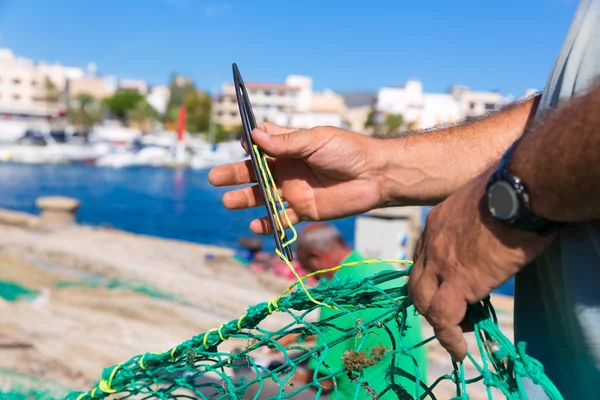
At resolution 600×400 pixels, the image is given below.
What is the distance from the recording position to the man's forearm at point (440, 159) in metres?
1.74

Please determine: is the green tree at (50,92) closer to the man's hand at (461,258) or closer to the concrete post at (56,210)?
the concrete post at (56,210)

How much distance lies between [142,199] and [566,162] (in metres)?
35.9

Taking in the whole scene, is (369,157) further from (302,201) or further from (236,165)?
(236,165)

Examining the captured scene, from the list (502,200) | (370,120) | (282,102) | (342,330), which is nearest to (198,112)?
(282,102)

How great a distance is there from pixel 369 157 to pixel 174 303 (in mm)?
4737

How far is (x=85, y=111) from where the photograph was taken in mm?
76375

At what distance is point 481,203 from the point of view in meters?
1.11

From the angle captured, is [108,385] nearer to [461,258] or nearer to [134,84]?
[461,258]

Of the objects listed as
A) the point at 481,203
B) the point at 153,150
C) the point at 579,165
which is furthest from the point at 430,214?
the point at 153,150

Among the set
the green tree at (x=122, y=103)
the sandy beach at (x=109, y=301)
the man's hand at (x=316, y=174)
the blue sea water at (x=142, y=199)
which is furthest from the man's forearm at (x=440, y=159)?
the green tree at (x=122, y=103)

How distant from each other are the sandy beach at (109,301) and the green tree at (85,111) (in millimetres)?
69345

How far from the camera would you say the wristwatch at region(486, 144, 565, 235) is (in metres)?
1.04

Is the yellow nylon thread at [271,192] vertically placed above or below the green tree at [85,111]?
above

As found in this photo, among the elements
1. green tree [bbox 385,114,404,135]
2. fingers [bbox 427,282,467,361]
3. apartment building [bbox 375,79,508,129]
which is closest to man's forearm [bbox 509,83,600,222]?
fingers [bbox 427,282,467,361]
